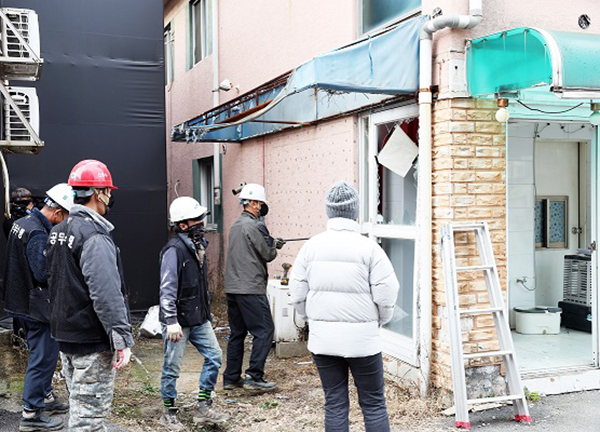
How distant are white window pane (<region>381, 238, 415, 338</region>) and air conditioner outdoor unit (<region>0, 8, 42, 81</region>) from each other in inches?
152

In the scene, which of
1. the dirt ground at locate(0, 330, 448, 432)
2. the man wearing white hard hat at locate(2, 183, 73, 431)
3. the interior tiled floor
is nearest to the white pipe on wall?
the dirt ground at locate(0, 330, 448, 432)

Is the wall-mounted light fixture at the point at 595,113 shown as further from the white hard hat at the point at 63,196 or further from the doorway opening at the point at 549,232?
the white hard hat at the point at 63,196

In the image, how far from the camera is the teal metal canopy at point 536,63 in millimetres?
4582

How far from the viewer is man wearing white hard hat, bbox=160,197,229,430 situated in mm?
5242

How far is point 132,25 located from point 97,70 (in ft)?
2.96

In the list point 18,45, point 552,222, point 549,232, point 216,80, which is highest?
point 216,80

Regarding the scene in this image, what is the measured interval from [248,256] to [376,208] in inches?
56.1

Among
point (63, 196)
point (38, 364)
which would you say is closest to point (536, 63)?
point (63, 196)

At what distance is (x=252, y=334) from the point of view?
6.46m

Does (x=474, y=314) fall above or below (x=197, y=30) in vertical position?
below

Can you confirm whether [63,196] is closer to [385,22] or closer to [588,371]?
[385,22]

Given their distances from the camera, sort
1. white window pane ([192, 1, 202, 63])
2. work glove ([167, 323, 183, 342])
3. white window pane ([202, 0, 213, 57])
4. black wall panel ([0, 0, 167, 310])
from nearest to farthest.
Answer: work glove ([167, 323, 183, 342]) < black wall panel ([0, 0, 167, 310]) < white window pane ([202, 0, 213, 57]) < white window pane ([192, 1, 202, 63])

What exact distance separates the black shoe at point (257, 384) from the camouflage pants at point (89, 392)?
237cm

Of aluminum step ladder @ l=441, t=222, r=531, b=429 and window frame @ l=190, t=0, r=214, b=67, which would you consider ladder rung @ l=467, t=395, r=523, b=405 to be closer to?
aluminum step ladder @ l=441, t=222, r=531, b=429
